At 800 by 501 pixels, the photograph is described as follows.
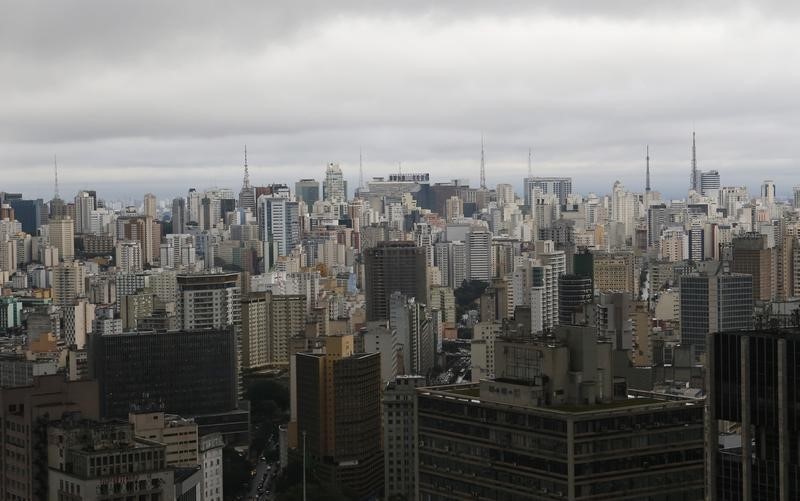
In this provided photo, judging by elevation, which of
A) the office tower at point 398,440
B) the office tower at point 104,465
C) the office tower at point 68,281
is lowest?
the office tower at point 398,440

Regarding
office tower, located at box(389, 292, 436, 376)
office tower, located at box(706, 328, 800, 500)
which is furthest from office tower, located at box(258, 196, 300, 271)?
office tower, located at box(706, 328, 800, 500)

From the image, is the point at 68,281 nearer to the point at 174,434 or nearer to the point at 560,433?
the point at 174,434

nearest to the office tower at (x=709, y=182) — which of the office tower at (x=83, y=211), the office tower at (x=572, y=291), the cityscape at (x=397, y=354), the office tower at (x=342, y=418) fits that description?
the cityscape at (x=397, y=354)

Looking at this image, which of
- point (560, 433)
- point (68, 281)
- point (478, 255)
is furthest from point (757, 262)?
point (560, 433)

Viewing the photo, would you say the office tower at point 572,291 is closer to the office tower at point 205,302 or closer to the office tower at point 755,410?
the office tower at point 205,302

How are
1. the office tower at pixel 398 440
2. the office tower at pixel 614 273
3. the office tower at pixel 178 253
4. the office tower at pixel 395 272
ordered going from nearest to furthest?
1. the office tower at pixel 398 440
2. the office tower at pixel 395 272
3. the office tower at pixel 614 273
4. the office tower at pixel 178 253

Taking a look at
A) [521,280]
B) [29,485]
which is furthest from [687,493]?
[521,280]

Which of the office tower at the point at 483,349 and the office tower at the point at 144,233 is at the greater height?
the office tower at the point at 144,233

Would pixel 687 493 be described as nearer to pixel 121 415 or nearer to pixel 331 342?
pixel 331 342
